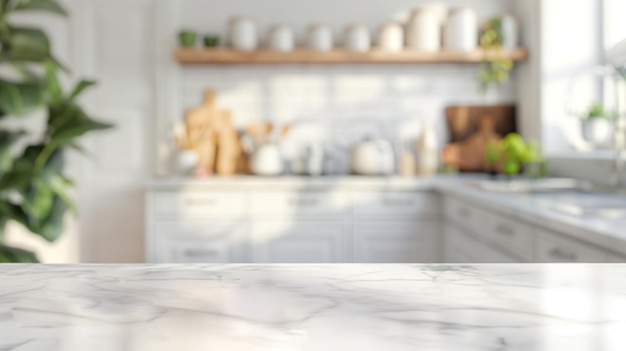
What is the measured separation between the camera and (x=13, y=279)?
72 centimetres

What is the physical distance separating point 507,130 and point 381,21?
104 centimetres

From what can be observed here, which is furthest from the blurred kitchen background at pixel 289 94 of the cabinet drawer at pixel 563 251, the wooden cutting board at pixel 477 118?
the cabinet drawer at pixel 563 251

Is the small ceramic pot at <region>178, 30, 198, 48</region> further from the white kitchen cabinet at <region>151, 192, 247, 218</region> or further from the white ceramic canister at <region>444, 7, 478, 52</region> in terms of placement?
the white ceramic canister at <region>444, 7, 478, 52</region>

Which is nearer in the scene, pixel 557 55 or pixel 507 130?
pixel 557 55

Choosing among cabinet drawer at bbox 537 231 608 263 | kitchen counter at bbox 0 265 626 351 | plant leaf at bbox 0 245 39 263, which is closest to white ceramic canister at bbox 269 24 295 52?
plant leaf at bbox 0 245 39 263

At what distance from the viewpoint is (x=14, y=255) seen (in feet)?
7.90

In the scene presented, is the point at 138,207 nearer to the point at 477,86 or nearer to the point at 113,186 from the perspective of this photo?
the point at 113,186

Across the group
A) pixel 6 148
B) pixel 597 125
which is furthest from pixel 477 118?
pixel 6 148

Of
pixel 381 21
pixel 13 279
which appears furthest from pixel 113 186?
pixel 13 279

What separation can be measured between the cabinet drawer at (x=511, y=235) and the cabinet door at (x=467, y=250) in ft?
0.15

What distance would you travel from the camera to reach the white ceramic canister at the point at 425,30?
3.87 m

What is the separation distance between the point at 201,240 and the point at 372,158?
1105 millimetres

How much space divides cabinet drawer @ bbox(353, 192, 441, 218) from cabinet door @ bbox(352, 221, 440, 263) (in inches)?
2.0

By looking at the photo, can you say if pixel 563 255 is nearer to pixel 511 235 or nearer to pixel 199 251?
pixel 511 235
